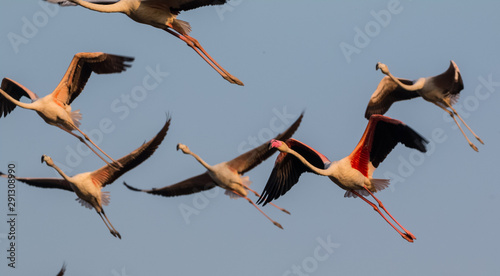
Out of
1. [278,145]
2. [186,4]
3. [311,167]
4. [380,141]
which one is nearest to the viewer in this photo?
[278,145]

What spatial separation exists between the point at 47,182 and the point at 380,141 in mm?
9670

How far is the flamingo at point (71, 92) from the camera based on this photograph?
2645 cm

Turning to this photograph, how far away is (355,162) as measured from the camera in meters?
24.7

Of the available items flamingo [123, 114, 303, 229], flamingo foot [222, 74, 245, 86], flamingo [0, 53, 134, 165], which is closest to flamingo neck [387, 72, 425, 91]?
flamingo [123, 114, 303, 229]

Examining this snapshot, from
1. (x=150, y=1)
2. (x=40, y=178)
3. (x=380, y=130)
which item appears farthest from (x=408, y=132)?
(x=40, y=178)

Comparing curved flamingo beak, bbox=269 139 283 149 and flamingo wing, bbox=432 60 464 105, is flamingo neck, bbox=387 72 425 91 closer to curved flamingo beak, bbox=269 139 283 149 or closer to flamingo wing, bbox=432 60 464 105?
flamingo wing, bbox=432 60 464 105

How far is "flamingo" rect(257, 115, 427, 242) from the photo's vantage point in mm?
23688

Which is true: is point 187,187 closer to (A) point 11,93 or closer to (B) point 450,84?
(A) point 11,93

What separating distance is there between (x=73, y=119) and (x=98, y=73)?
131 centimetres

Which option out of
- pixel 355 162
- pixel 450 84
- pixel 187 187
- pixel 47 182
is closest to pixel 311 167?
pixel 355 162

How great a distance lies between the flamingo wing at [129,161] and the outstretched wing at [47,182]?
6.13ft

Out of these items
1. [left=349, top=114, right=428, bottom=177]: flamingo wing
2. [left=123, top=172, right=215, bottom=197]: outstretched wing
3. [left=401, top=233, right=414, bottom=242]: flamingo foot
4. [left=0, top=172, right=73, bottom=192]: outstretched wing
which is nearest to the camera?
[left=349, top=114, right=428, bottom=177]: flamingo wing

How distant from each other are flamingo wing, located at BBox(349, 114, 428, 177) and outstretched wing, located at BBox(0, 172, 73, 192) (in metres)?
8.47

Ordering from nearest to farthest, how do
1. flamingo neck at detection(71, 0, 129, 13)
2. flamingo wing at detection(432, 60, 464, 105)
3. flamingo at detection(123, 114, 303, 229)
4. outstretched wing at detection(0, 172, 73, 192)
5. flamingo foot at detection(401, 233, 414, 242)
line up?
flamingo neck at detection(71, 0, 129, 13), flamingo foot at detection(401, 233, 414, 242), flamingo wing at detection(432, 60, 464, 105), flamingo at detection(123, 114, 303, 229), outstretched wing at detection(0, 172, 73, 192)
